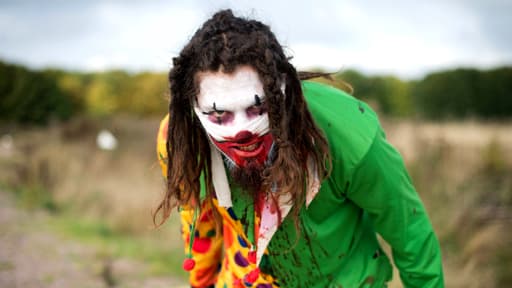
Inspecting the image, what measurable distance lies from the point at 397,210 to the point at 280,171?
476 millimetres

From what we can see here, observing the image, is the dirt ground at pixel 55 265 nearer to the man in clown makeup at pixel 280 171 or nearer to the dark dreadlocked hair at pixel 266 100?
the man in clown makeup at pixel 280 171

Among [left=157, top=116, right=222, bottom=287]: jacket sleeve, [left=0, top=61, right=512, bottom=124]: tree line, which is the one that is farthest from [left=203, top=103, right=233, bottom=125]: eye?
[left=0, top=61, right=512, bottom=124]: tree line

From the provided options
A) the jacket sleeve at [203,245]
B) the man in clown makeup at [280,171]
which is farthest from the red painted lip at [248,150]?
the jacket sleeve at [203,245]

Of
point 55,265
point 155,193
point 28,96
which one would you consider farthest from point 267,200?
point 28,96

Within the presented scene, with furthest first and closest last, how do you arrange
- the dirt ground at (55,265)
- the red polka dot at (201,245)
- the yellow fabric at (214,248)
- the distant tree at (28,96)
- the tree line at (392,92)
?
the tree line at (392,92), the distant tree at (28,96), the dirt ground at (55,265), the red polka dot at (201,245), the yellow fabric at (214,248)

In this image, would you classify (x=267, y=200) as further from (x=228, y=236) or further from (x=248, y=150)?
(x=228, y=236)

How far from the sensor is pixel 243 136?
1537 mm

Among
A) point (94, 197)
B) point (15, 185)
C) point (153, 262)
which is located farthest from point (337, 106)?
point (15, 185)

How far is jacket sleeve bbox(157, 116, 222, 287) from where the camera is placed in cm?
203

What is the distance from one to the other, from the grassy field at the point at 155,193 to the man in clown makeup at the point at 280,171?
2.19 m

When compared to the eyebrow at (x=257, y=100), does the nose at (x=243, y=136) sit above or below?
below

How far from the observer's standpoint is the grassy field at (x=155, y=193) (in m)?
4.52

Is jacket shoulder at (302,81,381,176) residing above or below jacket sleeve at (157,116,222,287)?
above

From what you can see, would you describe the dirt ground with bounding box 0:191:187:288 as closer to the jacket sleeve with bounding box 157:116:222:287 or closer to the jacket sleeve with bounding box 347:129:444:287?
the jacket sleeve with bounding box 157:116:222:287
